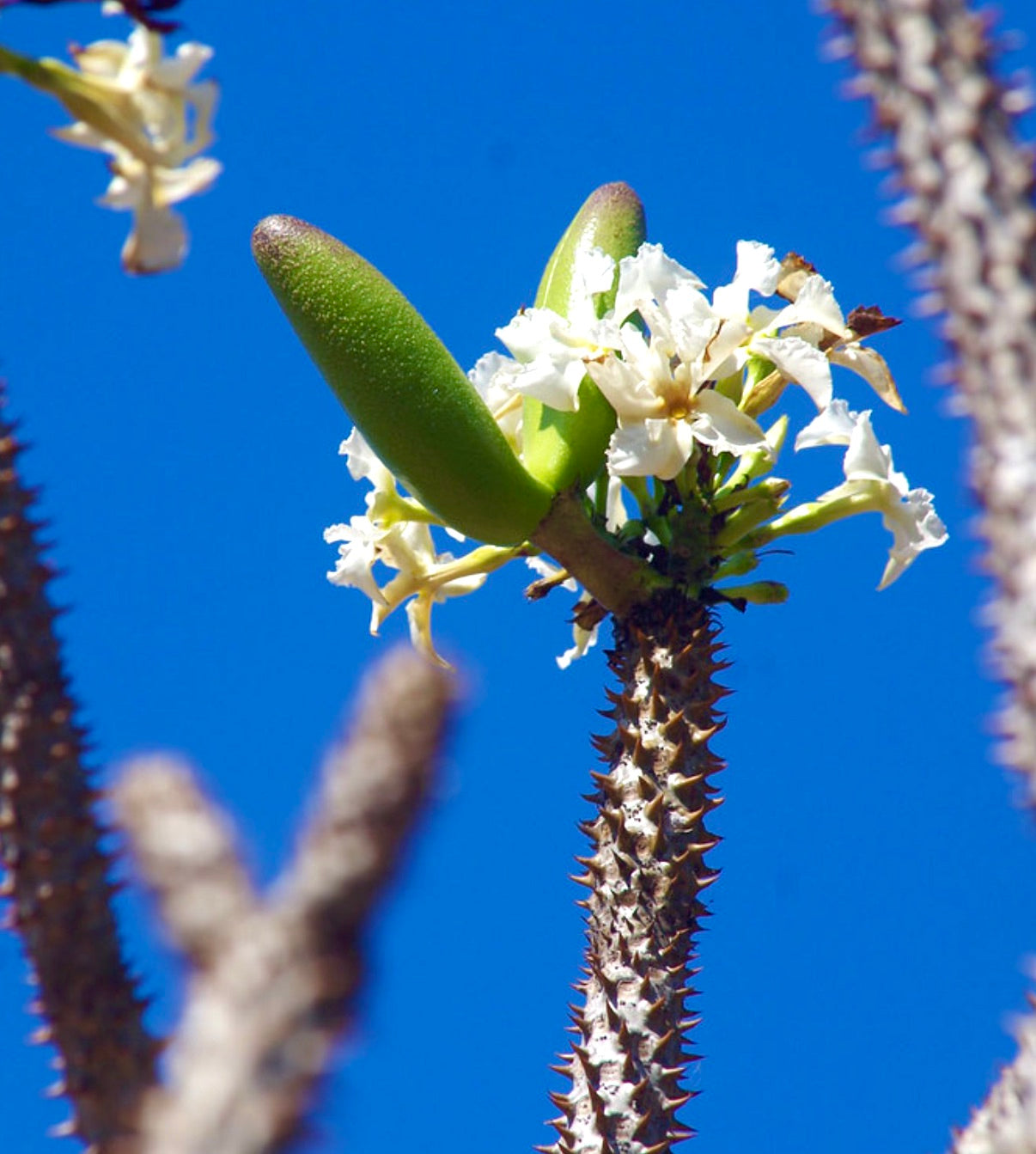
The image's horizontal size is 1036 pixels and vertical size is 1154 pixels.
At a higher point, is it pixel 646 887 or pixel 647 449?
pixel 647 449

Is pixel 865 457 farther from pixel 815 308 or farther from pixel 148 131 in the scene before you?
pixel 148 131

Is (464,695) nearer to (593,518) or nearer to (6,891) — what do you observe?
(6,891)

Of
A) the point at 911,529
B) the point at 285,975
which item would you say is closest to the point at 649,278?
the point at 911,529

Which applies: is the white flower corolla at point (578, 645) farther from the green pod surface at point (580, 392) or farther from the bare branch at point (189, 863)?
the bare branch at point (189, 863)

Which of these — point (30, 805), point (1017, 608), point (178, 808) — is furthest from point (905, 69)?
point (30, 805)

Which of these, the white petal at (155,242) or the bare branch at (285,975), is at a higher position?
the white petal at (155,242)

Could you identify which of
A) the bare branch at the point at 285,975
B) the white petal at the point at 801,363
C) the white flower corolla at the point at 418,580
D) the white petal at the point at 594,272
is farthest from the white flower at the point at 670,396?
the bare branch at the point at 285,975

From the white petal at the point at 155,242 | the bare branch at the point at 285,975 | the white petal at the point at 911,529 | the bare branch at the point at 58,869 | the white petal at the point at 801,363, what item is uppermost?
the white petal at the point at 801,363
